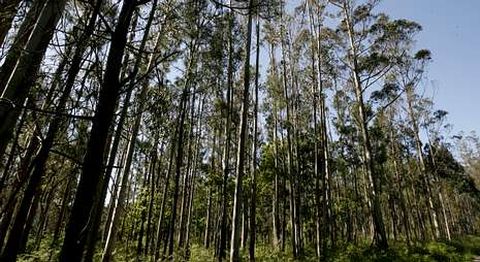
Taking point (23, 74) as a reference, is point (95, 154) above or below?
below

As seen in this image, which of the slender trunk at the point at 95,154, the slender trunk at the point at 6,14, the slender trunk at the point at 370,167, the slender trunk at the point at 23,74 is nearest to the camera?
the slender trunk at the point at 95,154

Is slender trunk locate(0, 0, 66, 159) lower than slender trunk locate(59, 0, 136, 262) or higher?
higher

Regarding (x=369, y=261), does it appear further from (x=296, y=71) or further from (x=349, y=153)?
(x=349, y=153)

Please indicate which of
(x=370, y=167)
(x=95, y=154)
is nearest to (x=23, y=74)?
(x=95, y=154)

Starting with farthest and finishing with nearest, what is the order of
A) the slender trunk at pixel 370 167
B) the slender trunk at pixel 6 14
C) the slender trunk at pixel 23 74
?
the slender trunk at pixel 370 167 < the slender trunk at pixel 6 14 < the slender trunk at pixel 23 74

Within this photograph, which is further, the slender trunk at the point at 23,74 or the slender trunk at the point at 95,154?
the slender trunk at the point at 23,74

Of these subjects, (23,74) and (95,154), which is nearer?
(95,154)

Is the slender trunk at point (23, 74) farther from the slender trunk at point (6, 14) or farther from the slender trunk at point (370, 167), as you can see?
the slender trunk at point (370, 167)

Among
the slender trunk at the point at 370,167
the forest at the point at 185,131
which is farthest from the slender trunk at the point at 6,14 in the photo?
the slender trunk at the point at 370,167

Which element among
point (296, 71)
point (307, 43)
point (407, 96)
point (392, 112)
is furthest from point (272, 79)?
point (392, 112)

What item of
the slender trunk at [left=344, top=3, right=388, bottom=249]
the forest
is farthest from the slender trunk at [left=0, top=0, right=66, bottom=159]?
the slender trunk at [left=344, top=3, right=388, bottom=249]

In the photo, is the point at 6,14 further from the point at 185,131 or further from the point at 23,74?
the point at 185,131

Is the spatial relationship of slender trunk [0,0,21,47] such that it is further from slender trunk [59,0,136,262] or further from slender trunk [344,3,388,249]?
slender trunk [344,3,388,249]

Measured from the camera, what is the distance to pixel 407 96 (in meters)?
26.9
